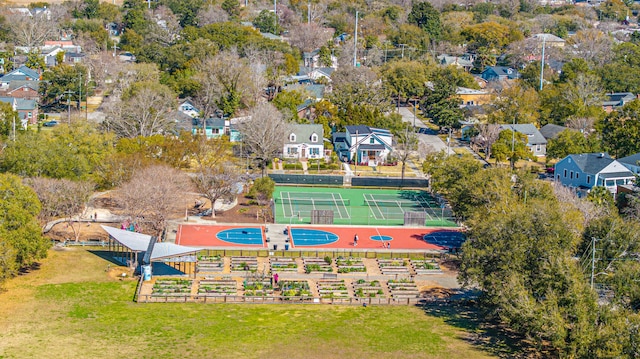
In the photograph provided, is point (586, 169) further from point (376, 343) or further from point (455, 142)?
point (376, 343)

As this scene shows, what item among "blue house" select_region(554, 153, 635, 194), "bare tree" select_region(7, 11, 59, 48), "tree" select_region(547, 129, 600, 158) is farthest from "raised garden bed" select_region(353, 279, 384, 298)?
"bare tree" select_region(7, 11, 59, 48)

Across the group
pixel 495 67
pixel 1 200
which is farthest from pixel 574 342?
pixel 495 67

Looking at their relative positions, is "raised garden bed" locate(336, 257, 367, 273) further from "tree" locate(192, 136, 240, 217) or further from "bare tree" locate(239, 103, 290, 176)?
"bare tree" locate(239, 103, 290, 176)

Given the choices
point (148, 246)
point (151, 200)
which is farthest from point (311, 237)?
point (148, 246)

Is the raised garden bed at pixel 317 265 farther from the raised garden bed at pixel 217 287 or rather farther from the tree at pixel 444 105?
the tree at pixel 444 105

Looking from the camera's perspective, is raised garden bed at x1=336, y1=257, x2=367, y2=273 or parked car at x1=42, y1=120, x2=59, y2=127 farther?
parked car at x1=42, y1=120, x2=59, y2=127

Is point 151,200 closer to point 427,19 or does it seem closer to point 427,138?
point 427,138
